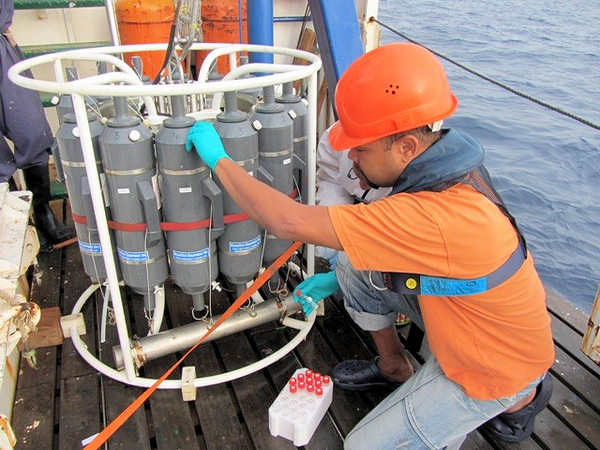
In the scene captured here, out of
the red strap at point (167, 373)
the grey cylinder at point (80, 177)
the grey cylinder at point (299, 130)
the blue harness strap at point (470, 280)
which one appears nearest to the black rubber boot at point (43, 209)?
the grey cylinder at point (80, 177)

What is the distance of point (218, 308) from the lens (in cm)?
282

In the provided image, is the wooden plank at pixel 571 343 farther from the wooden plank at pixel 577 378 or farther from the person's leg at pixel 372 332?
the person's leg at pixel 372 332

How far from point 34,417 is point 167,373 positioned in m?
0.61

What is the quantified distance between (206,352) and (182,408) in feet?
1.13

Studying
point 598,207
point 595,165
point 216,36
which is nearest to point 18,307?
point 216,36

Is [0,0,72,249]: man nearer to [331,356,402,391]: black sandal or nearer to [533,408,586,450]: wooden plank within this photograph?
[331,356,402,391]: black sandal

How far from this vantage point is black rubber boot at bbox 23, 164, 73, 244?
126 inches

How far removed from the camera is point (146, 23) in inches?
164

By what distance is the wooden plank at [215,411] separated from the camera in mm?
2074

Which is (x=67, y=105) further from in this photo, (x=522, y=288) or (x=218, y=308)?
(x=522, y=288)

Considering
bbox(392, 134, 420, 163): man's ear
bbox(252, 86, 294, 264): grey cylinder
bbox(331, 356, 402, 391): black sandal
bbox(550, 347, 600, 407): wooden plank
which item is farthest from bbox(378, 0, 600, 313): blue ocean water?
bbox(392, 134, 420, 163): man's ear

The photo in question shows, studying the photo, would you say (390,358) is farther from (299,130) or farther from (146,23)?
(146,23)

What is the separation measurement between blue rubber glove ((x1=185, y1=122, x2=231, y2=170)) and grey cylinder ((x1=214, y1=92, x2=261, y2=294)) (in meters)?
0.08

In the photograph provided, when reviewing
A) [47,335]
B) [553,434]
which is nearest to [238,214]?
[47,335]
